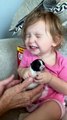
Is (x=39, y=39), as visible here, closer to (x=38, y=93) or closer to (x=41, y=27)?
(x=41, y=27)

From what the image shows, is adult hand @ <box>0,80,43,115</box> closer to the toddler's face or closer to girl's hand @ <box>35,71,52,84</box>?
girl's hand @ <box>35,71,52,84</box>

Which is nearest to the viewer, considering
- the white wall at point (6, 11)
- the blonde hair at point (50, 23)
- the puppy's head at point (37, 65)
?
the puppy's head at point (37, 65)

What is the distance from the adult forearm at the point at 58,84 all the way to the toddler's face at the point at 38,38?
0.13 metres

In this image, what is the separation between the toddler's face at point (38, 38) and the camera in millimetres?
1060

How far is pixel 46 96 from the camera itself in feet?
3.63

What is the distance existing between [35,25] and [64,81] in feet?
0.86

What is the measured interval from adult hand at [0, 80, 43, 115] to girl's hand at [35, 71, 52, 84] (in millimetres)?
31

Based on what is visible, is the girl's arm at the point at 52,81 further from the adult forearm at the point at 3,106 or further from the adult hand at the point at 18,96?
the adult forearm at the point at 3,106

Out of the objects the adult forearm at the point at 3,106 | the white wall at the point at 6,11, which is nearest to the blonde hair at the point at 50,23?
the adult forearm at the point at 3,106

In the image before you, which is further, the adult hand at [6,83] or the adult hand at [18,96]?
the adult hand at [6,83]

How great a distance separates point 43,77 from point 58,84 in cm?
8

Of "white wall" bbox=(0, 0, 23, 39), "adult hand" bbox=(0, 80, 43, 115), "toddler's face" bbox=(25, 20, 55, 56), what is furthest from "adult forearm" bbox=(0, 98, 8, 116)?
"white wall" bbox=(0, 0, 23, 39)

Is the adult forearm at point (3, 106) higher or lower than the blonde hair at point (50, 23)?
lower

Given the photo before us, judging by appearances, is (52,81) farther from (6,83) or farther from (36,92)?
(6,83)
